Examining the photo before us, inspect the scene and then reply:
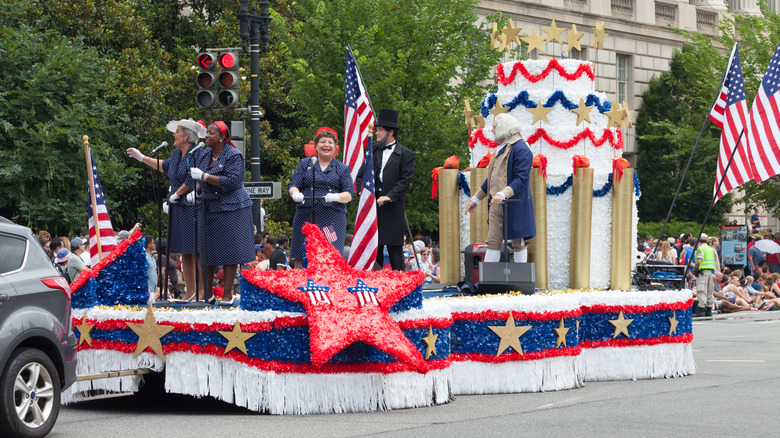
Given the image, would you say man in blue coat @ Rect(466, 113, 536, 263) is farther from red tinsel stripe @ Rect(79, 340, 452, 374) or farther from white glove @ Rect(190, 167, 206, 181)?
white glove @ Rect(190, 167, 206, 181)

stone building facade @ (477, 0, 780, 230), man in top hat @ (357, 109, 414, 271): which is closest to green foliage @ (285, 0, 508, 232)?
stone building facade @ (477, 0, 780, 230)

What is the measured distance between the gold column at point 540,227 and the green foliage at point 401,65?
13667 millimetres

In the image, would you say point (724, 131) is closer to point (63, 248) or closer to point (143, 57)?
point (63, 248)

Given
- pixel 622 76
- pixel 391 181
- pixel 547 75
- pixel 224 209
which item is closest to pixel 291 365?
pixel 224 209

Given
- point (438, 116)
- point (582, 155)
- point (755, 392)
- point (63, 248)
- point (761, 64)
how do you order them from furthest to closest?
1. point (761, 64)
2. point (438, 116)
3. point (63, 248)
4. point (582, 155)
5. point (755, 392)

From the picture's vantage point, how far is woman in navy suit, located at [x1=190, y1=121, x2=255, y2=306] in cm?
1074

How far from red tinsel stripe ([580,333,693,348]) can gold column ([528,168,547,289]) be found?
3.24 feet

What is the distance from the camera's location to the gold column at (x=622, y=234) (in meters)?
12.9

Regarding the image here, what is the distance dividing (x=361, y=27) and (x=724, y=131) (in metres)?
12.5

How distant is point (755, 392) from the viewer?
10422 millimetres

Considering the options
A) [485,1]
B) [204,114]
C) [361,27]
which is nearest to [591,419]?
[361,27]

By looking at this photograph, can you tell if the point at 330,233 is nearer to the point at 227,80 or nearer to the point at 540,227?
the point at 540,227

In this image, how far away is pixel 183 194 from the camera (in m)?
Result: 11.3

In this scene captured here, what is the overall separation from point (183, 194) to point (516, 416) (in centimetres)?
411
